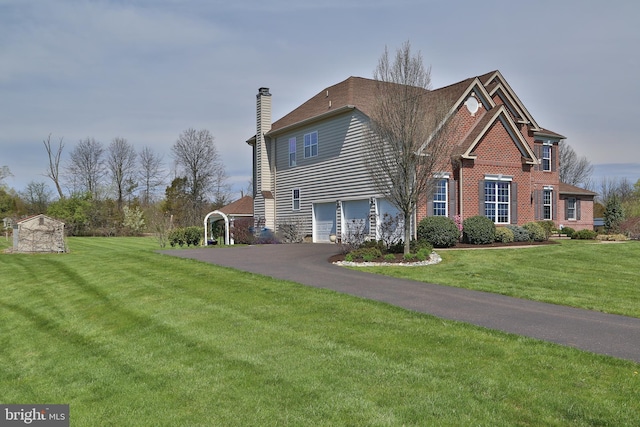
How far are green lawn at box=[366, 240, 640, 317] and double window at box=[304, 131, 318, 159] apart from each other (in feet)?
34.7

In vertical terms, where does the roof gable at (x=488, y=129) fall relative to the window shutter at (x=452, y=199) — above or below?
above

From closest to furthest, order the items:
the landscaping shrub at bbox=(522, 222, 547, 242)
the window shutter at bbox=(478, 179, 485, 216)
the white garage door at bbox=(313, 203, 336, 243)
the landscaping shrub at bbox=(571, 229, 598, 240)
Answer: the window shutter at bbox=(478, 179, 485, 216)
the landscaping shrub at bbox=(522, 222, 547, 242)
the white garage door at bbox=(313, 203, 336, 243)
the landscaping shrub at bbox=(571, 229, 598, 240)

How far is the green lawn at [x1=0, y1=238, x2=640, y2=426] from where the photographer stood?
490cm

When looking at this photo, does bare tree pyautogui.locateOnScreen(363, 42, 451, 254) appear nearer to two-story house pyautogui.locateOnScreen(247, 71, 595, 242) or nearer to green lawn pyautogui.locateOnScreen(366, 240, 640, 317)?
two-story house pyautogui.locateOnScreen(247, 71, 595, 242)

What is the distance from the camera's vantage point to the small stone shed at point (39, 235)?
24281mm

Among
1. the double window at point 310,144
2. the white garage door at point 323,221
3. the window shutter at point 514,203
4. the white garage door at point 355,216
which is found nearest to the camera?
the white garage door at point 355,216

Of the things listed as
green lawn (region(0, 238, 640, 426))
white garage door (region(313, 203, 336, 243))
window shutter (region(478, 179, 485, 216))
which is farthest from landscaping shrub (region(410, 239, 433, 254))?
white garage door (region(313, 203, 336, 243))

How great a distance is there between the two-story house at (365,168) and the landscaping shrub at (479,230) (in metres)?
0.97

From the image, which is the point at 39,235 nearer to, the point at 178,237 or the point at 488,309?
the point at 178,237

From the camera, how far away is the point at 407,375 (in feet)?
18.7

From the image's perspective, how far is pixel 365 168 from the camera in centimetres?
2084

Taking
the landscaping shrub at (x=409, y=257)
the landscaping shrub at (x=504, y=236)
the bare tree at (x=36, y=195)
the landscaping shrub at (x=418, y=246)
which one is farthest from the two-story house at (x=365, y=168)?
the bare tree at (x=36, y=195)

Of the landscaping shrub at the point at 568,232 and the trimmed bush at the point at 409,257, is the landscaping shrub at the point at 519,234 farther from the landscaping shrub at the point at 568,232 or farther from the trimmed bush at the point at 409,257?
the trimmed bush at the point at 409,257

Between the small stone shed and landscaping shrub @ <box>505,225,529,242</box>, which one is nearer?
landscaping shrub @ <box>505,225,529,242</box>
